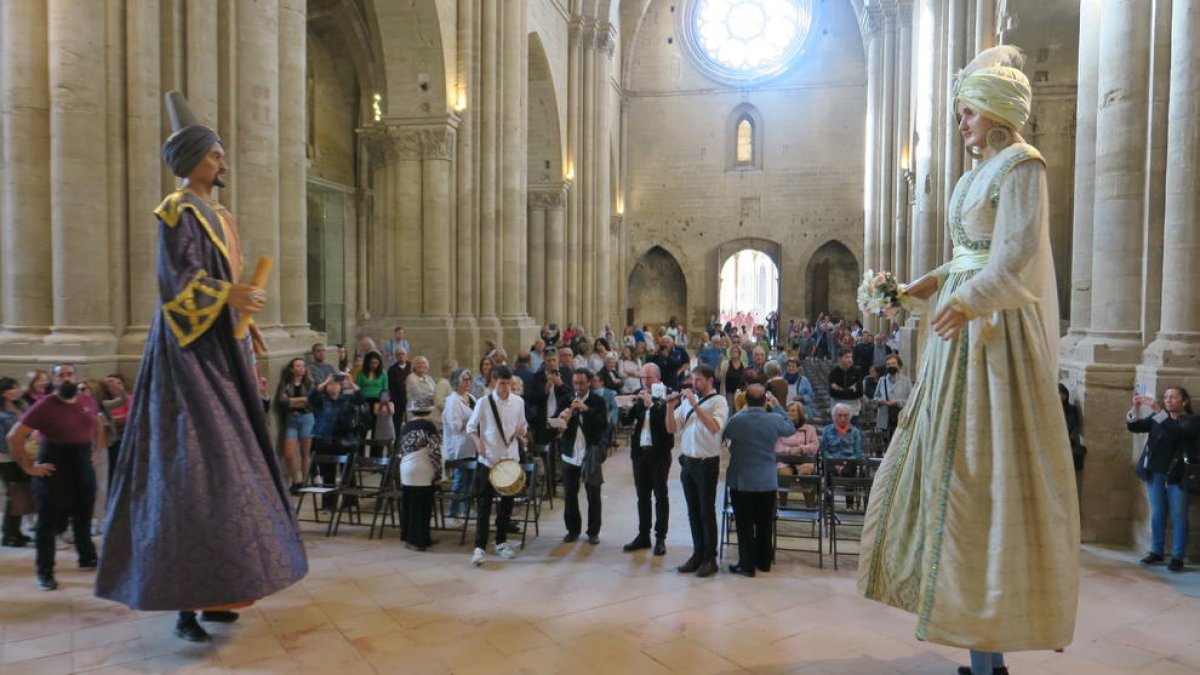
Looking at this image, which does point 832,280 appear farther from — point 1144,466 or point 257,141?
point 257,141

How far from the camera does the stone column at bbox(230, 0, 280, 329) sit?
8953 millimetres

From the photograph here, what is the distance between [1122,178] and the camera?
732 cm

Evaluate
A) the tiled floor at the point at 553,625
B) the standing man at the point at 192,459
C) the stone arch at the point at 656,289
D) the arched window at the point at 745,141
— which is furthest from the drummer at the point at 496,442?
the arched window at the point at 745,141

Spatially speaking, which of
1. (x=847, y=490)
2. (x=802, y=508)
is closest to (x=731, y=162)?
(x=847, y=490)

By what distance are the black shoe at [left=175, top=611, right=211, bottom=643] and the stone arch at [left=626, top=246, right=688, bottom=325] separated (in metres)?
30.9

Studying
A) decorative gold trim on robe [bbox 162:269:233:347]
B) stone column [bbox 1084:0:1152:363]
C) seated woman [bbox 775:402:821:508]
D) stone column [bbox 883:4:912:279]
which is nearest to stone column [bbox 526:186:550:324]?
stone column [bbox 883:4:912:279]

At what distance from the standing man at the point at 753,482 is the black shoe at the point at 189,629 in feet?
12.4

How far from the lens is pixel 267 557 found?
4.15m

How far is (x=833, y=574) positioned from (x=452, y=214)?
11.4m

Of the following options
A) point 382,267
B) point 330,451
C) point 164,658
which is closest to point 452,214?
point 382,267

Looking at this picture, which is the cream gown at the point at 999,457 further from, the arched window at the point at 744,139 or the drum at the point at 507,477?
the arched window at the point at 744,139

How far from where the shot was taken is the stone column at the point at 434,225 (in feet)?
50.1

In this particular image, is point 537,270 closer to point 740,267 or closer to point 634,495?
point 634,495

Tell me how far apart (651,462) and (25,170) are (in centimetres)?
643
